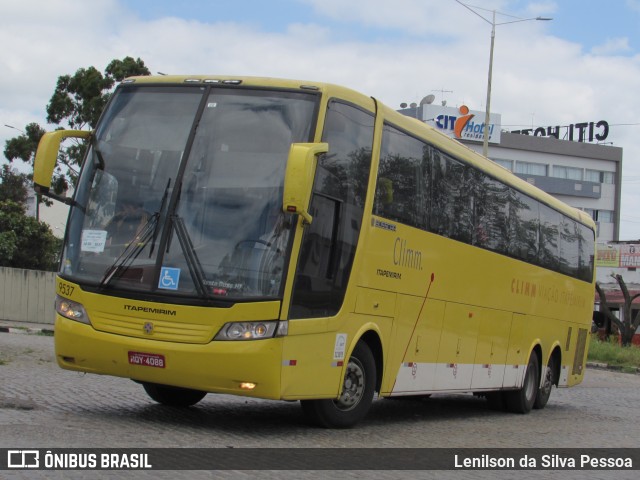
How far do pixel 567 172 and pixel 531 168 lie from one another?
4.27 m

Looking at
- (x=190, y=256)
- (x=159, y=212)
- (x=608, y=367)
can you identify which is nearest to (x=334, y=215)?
(x=190, y=256)

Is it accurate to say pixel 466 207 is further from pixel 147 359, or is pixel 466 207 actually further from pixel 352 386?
pixel 147 359

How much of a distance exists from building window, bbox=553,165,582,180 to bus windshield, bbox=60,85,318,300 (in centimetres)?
8361

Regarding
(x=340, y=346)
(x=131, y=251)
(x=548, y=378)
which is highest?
(x=131, y=251)

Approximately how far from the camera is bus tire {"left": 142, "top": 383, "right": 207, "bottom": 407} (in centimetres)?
1142

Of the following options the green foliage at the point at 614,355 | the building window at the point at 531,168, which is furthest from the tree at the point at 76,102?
the building window at the point at 531,168

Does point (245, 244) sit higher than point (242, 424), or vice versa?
point (245, 244)

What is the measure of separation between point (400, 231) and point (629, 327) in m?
32.4

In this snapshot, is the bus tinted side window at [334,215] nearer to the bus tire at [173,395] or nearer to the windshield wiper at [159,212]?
the windshield wiper at [159,212]

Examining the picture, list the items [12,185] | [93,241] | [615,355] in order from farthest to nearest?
[12,185] < [615,355] < [93,241]

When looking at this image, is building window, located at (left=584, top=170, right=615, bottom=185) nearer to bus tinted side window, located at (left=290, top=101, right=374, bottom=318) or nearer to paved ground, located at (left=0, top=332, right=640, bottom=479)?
paved ground, located at (left=0, top=332, right=640, bottom=479)

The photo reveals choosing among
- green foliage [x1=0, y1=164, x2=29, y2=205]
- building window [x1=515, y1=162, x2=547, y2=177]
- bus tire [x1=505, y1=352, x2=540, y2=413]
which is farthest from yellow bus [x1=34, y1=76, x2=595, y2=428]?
building window [x1=515, y1=162, x2=547, y2=177]

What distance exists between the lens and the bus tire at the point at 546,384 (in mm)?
17641

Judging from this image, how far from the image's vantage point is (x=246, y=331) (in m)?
9.14
